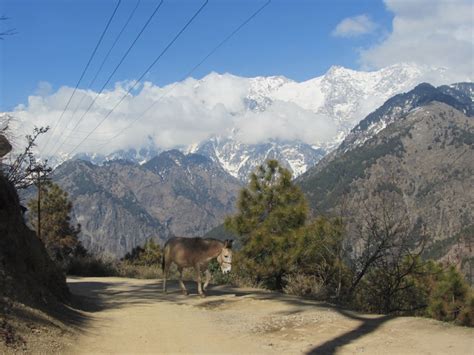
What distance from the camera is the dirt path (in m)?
10.0

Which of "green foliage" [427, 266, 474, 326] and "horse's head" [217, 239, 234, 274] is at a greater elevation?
"horse's head" [217, 239, 234, 274]

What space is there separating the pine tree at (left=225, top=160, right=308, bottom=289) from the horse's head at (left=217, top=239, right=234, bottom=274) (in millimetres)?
6828

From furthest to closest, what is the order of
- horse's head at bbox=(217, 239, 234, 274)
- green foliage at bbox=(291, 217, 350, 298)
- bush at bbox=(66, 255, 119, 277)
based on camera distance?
bush at bbox=(66, 255, 119, 277) < green foliage at bbox=(291, 217, 350, 298) < horse's head at bbox=(217, 239, 234, 274)

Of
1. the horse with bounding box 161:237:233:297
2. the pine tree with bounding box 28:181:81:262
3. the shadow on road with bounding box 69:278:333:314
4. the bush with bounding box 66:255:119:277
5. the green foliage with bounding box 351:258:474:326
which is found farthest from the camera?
the pine tree with bounding box 28:181:81:262

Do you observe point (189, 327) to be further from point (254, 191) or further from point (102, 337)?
point (254, 191)

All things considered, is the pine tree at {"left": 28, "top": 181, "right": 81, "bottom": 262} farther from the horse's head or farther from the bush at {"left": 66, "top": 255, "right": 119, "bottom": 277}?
the horse's head

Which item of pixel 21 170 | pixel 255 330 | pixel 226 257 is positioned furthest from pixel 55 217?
pixel 255 330

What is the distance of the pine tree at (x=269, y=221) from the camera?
79.9ft

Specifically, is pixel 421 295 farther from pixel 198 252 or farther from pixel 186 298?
pixel 186 298

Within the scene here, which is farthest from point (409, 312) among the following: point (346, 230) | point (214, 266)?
point (214, 266)

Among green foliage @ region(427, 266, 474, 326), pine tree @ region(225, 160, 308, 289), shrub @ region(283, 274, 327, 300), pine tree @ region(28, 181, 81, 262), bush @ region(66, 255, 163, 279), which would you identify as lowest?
green foliage @ region(427, 266, 474, 326)

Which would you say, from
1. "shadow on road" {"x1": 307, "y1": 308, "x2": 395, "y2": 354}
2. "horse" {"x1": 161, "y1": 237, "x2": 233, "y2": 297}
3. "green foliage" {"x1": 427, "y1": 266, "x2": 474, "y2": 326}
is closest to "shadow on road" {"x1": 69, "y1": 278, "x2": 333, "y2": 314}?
"horse" {"x1": 161, "y1": 237, "x2": 233, "y2": 297}

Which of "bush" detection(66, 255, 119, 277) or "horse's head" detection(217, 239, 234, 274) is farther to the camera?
"bush" detection(66, 255, 119, 277)

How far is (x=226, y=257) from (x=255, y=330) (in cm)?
532
